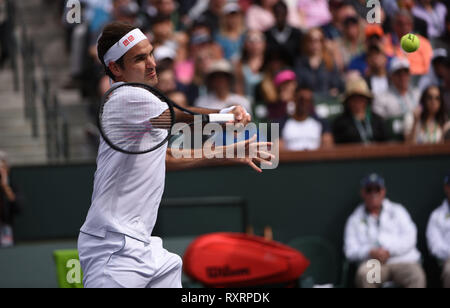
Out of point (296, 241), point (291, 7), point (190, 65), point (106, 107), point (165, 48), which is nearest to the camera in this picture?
point (106, 107)

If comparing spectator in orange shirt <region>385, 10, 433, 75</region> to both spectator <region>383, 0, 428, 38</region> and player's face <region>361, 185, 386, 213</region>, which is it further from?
player's face <region>361, 185, 386, 213</region>

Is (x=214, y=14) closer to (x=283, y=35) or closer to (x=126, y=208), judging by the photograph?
(x=283, y=35)

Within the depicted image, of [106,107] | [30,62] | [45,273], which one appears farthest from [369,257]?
[30,62]

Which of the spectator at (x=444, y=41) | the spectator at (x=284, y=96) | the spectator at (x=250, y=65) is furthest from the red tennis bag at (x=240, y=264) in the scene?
the spectator at (x=444, y=41)

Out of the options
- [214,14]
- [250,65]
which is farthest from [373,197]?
[214,14]

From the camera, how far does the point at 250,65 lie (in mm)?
7906

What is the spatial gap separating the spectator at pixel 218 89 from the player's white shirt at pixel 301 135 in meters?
0.46

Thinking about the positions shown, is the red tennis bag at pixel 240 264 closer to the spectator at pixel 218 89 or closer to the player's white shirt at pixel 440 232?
the player's white shirt at pixel 440 232

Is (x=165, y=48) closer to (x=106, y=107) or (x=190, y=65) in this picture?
(x=190, y=65)

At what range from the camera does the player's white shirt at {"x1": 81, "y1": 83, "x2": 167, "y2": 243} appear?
3.21 m

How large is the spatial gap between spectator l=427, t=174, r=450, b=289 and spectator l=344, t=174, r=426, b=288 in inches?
5.5

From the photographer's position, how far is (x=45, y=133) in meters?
7.67

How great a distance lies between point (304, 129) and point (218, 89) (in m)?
0.92
